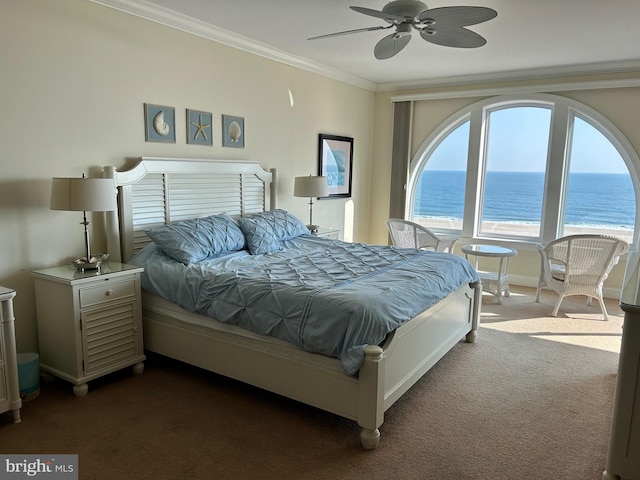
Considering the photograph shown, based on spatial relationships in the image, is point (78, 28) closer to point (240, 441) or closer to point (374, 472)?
point (240, 441)

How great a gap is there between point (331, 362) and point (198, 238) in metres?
1.50

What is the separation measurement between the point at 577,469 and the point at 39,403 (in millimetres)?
2935

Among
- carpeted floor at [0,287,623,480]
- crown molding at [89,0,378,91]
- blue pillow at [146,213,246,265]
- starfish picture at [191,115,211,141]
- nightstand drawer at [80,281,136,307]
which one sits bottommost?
carpeted floor at [0,287,623,480]

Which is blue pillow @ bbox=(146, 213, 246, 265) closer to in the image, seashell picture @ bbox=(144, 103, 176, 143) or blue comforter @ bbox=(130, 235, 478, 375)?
blue comforter @ bbox=(130, 235, 478, 375)

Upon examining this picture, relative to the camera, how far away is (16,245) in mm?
2889

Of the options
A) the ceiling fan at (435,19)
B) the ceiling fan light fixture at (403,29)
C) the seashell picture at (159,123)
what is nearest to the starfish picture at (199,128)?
the seashell picture at (159,123)

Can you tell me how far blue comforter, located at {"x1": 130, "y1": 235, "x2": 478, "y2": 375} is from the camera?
93.8 inches

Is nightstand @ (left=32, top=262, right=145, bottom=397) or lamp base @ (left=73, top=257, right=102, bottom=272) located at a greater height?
lamp base @ (left=73, top=257, right=102, bottom=272)

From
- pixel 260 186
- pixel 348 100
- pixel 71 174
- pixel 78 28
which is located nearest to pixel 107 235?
pixel 71 174

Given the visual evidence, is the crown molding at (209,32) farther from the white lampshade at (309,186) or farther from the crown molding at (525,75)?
the white lampshade at (309,186)

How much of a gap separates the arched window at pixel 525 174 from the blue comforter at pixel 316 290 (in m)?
2.56

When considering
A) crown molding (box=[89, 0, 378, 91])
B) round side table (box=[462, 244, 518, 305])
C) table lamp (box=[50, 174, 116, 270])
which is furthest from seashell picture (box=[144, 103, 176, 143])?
round side table (box=[462, 244, 518, 305])

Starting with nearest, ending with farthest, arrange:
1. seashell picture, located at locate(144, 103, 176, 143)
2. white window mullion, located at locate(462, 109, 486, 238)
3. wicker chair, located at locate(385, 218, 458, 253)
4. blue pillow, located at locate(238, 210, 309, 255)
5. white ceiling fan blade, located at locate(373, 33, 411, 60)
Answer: white ceiling fan blade, located at locate(373, 33, 411, 60) → seashell picture, located at locate(144, 103, 176, 143) → blue pillow, located at locate(238, 210, 309, 255) → wicker chair, located at locate(385, 218, 458, 253) → white window mullion, located at locate(462, 109, 486, 238)

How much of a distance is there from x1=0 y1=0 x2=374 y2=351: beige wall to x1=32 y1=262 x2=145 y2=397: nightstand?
21 centimetres
